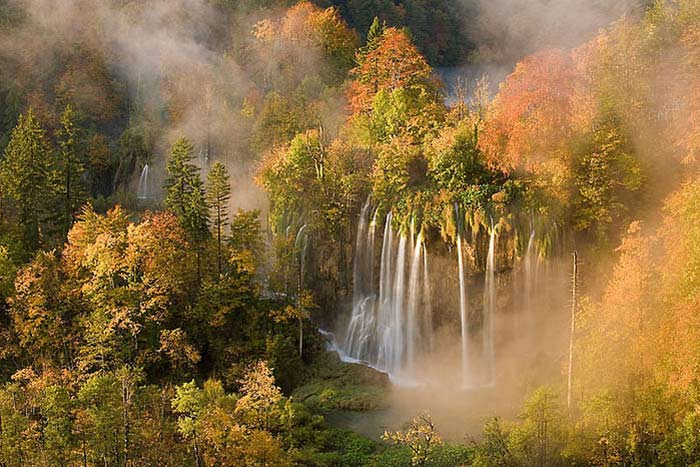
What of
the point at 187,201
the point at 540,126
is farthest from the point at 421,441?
the point at 187,201

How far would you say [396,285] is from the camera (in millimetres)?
34281

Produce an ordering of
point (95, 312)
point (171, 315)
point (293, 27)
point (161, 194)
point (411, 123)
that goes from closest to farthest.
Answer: point (95, 312), point (171, 315), point (411, 123), point (161, 194), point (293, 27)

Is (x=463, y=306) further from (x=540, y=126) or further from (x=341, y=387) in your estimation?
(x=540, y=126)

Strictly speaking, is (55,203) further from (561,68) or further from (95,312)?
(561,68)

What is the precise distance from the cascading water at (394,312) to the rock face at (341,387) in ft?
5.20

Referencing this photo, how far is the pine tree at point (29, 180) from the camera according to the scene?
117 feet

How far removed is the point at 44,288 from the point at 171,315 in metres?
5.67

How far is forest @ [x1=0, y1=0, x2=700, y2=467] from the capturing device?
72.8 feet

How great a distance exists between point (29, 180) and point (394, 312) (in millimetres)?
20963

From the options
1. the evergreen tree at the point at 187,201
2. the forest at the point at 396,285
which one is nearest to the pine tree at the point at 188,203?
the evergreen tree at the point at 187,201

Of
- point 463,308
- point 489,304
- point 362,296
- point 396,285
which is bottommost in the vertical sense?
point 463,308

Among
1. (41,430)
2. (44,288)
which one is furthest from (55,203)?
(41,430)

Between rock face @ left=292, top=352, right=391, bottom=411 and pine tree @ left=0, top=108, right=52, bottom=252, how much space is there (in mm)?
16153

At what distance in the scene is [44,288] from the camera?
99.1 ft
